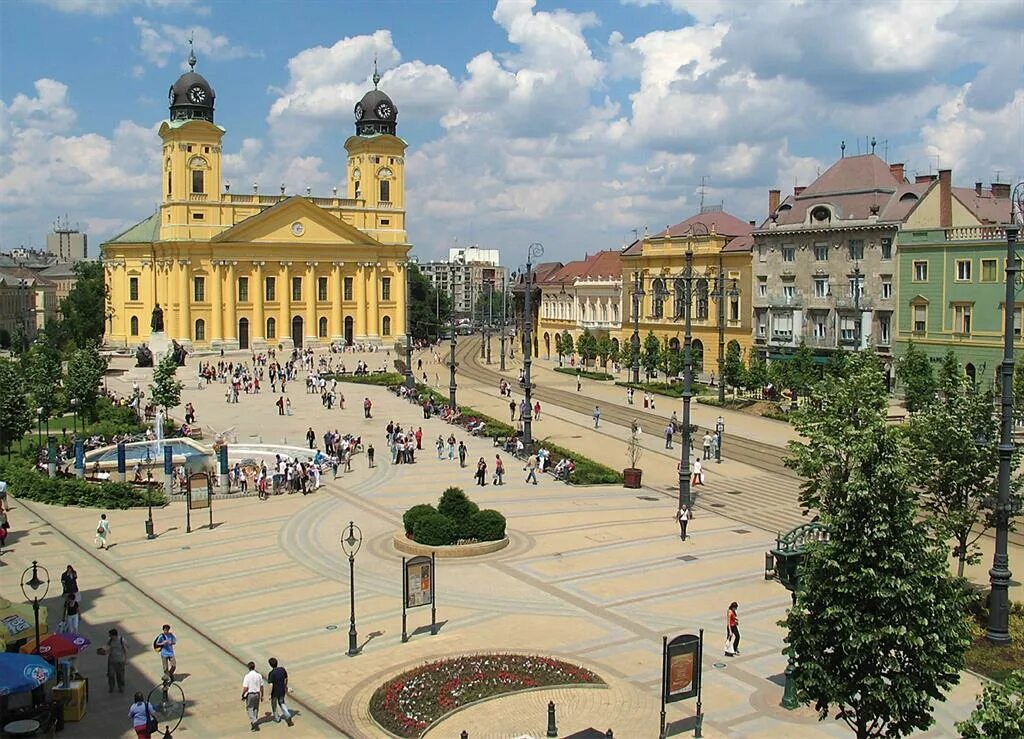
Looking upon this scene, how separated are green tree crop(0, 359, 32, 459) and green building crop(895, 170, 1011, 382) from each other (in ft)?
153

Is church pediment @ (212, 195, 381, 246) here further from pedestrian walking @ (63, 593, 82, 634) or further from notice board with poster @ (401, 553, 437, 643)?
notice board with poster @ (401, 553, 437, 643)

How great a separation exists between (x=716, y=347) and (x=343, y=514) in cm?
4897

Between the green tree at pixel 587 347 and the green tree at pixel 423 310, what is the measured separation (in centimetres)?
3345

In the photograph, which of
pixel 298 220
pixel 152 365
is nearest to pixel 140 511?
pixel 152 365

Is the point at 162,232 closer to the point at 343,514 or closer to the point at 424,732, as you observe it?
the point at 343,514

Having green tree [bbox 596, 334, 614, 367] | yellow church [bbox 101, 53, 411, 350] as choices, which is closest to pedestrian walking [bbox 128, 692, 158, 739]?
green tree [bbox 596, 334, 614, 367]

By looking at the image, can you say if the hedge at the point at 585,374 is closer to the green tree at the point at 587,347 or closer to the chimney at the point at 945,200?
the green tree at the point at 587,347

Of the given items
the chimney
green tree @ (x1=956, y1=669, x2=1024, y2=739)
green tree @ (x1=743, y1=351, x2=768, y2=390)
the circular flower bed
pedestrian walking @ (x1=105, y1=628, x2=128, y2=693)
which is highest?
the chimney

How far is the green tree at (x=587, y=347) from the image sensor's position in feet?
284

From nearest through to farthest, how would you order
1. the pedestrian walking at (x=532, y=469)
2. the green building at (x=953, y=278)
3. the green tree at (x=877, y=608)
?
the green tree at (x=877, y=608), the pedestrian walking at (x=532, y=469), the green building at (x=953, y=278)

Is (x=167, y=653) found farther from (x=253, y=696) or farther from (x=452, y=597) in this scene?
(x=452, y=597)

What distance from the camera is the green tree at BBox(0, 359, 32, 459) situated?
43.7 metres

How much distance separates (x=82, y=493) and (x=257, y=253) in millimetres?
66003

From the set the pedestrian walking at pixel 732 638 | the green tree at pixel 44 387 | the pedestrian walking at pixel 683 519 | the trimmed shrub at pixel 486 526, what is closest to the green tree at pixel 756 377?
the pedestrian walking at pixel 683 519
